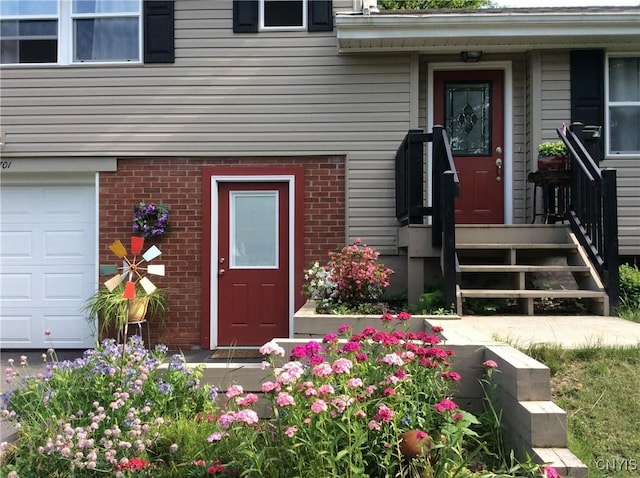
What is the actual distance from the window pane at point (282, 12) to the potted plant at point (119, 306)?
3.64 meters

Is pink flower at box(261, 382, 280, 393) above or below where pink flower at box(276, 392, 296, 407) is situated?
above

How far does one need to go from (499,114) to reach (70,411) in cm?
586

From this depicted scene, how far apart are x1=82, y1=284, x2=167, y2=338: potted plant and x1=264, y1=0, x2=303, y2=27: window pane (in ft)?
11.9

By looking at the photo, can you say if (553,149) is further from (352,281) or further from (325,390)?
(325,390)

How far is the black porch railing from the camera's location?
446cm

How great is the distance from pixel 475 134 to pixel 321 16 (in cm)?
245

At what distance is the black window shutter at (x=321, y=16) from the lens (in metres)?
6.39

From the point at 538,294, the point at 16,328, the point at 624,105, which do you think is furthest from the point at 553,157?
the point at 16,328

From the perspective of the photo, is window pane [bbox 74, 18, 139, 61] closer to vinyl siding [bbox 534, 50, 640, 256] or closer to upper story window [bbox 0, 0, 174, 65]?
upper story window [bbox 0, 0, 174, 65]

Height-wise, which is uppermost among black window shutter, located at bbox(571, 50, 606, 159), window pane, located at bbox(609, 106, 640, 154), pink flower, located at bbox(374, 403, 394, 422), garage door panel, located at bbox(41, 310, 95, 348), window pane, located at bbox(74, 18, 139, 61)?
window pane, located at bbox(74, 18, 139, 61)

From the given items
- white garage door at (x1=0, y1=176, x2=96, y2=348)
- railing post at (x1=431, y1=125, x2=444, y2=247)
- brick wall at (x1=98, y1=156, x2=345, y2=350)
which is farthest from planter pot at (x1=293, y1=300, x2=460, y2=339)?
white garage door at (x1=0, y1=176, x2=96, y2=348)

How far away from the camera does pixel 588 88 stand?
6285 millimetres

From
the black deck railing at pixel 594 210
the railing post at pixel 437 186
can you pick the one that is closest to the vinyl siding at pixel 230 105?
the railing post at pixel 437 186

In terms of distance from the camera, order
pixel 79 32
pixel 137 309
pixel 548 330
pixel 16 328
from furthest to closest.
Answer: pixel 16 328 → pixel 79 32 → pixel 137 309 → pixel 548 330
